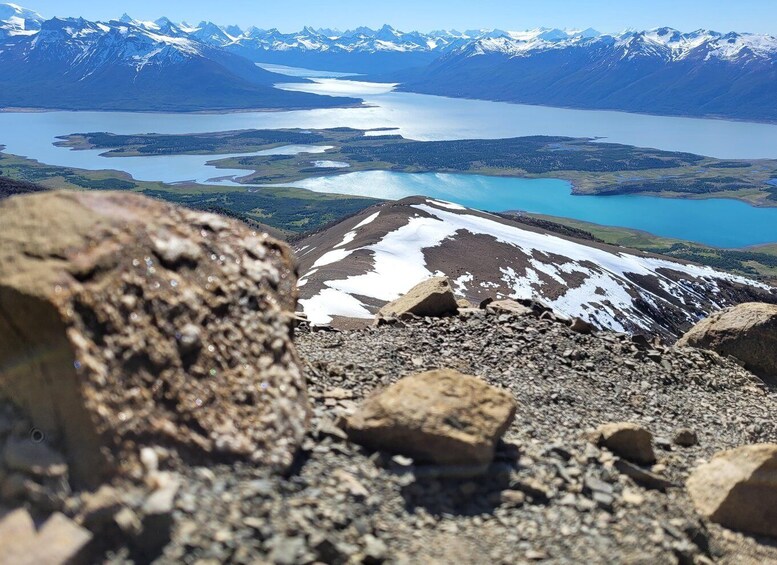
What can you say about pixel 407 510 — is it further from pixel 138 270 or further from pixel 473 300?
pixel 473 300

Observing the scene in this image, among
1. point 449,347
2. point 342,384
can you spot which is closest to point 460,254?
point 449,347

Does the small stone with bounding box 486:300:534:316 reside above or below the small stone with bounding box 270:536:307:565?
below

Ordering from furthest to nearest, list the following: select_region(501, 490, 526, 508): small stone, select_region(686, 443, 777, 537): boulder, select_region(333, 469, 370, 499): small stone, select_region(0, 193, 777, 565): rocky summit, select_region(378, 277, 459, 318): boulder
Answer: select_region(378, 277, 459, 318): boulder, select_region(686, 443, 777, 537): boulder, select_region(501, 490, 526, 508): small stone, select_region(333, 469, 370, 499): small stone, select_region(0, 193, 777, 565): rocky summit

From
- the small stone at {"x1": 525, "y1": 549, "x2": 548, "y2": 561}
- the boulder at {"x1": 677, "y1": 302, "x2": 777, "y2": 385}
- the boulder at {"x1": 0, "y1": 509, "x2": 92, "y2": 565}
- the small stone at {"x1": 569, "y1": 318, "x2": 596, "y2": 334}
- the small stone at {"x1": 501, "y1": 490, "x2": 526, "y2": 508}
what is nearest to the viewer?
the boulder at {"x1": 0, "y1": 509, "x2": 92, "y2": 565}

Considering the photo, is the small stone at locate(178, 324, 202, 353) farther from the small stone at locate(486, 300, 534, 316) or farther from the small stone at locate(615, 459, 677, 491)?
the small stone at locate(486, 300, 534, 316)

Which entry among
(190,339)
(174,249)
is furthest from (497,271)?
(190,339)

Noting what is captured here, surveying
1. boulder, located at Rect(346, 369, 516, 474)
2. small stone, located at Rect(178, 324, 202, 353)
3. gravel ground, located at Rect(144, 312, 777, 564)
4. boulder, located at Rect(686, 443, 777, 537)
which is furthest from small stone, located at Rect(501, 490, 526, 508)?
small stone, located at Rect(178, 324, 202, 353)
